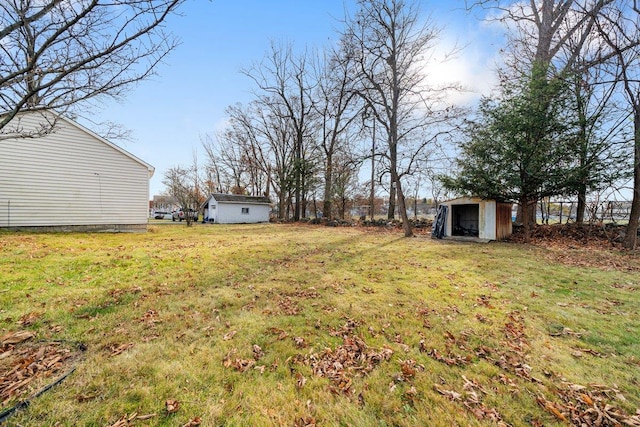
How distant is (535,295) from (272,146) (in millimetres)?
27012

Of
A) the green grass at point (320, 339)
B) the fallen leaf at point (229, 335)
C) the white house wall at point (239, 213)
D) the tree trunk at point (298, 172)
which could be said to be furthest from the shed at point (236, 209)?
the fallen leaf at point (229, 335)

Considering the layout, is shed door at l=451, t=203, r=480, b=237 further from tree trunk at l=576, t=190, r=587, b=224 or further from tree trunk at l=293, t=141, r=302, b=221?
tree trunk at l=293, t=141, r=302, b=221

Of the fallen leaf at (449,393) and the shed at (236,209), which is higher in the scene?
the shed at (236,209)

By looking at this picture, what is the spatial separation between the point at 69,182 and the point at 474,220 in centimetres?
2044

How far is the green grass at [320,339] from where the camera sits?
83.0 inches

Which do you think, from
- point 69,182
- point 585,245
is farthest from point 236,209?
point 585,245

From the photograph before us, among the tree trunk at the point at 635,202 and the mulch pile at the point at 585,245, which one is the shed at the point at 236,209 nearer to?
the mulch pile at the point at 585,245

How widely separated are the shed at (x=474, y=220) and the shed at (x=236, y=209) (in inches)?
784

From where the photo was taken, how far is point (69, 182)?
39.7 ft

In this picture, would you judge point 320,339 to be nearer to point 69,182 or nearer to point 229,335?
point 229,335

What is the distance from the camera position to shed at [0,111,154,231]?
11.0m

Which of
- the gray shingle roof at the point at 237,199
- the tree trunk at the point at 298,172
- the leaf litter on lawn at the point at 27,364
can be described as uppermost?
the tree trunk at the point at 298,172

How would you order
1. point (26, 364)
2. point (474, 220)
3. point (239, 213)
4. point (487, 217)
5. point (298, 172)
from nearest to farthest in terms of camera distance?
point (26, 364) → point (487, 217) → point (474, 220) → point (298, 172) → point (239, 213)

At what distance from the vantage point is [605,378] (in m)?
2.47
